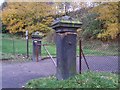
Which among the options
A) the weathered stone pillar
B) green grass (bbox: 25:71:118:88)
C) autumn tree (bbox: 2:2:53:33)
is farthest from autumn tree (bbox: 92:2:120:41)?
green grass (bbox: 25:71:118:88)

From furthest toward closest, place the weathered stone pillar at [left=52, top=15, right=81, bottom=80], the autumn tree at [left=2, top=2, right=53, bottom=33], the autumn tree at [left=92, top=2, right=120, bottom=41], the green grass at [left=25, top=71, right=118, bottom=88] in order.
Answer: the autumn tree at [left=2, top=2, right=53, bottom=33], the autumn tree at [left=92, top=2, right=120, bottom=41], the weathered stone pillar at [left=52, top=15, right=81, bottom=80], the green grass at [left=25, top=71, right=118, bottom=88]

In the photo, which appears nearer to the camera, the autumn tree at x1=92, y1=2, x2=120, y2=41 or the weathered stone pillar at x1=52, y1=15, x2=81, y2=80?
the weathered stone pillar at x1=52, y1=15, x2=81, y2=80

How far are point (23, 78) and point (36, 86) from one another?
2367mm

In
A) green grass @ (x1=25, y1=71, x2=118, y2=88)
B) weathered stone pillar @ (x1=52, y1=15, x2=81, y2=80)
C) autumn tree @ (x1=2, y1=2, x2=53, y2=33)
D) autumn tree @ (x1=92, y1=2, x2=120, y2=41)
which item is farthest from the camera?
autumn tree @ (x1=2, y1=2, x2=53, y2=33)

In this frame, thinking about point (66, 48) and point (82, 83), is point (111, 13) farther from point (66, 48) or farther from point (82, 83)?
point (82, 83)

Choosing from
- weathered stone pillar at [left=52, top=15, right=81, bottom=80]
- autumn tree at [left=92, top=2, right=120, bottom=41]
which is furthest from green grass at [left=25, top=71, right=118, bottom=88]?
autumn tree at [left=92, top=2, right=120, bottom=41]

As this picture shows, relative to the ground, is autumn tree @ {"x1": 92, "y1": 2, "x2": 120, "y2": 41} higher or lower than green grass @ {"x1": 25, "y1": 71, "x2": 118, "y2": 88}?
higher

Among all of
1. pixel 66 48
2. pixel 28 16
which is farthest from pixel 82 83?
pixel 28 16

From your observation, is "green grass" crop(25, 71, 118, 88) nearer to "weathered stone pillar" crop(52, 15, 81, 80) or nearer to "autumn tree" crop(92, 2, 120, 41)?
"weathered stone pillar" crop(52, 15, 81, 80)

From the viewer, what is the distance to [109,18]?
14.8 meters

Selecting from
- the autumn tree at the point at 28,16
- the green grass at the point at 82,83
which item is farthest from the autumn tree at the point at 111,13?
the green grass at the point at 82,83

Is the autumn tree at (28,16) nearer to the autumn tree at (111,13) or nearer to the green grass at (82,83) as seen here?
the autumn tree at (111,13)

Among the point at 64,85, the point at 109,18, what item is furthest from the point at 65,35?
the point at 109,18

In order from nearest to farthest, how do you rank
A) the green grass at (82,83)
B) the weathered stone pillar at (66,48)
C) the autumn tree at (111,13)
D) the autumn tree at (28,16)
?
the green grass at (82,83), the weathered stone pillar at (66,48), the autumn tree at (111,13), the autumn tree at (28,16)
